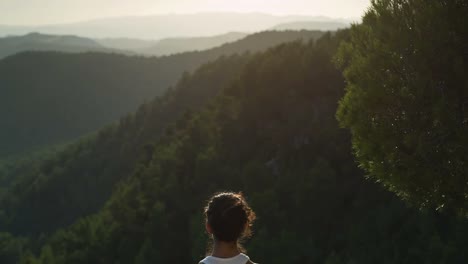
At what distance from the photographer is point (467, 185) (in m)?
13.7

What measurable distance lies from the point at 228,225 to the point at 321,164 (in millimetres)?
52559

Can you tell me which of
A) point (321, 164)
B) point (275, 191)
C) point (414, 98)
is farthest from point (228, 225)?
point (275, 191)

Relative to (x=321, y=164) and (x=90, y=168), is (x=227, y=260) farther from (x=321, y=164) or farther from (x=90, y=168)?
(x=90, y=168)

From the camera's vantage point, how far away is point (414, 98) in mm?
13422

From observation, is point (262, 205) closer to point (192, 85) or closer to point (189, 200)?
point (189, 200)

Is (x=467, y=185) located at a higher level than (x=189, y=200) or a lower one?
higher

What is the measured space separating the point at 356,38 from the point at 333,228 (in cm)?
4212

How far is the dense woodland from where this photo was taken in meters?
13.5

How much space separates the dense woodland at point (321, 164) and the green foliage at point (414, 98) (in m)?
0.03

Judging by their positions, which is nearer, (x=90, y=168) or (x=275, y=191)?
(x=275, y=191)

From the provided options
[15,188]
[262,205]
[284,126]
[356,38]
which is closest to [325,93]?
[284,126]

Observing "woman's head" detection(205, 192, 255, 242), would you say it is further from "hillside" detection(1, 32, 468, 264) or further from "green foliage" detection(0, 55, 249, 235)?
"green foliage" detection(0, 55, 249, 235)

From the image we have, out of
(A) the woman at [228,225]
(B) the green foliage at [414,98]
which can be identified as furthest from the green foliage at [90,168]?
(A) the woman at [228,225]

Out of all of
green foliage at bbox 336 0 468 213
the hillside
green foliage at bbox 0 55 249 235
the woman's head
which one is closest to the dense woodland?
green foliage at bbox 336 0 468 213
